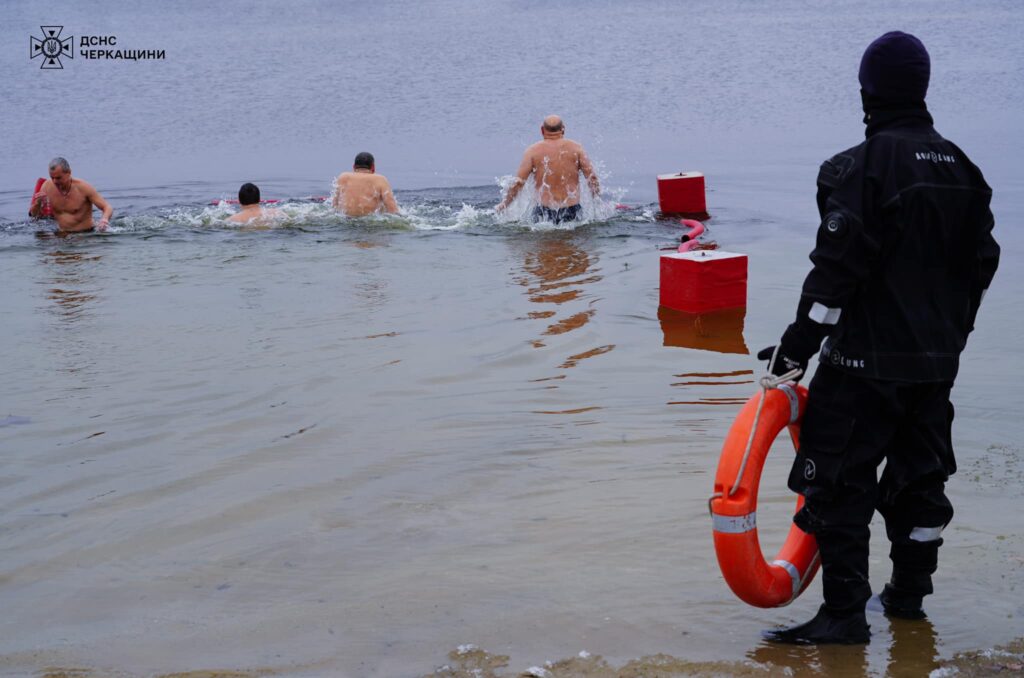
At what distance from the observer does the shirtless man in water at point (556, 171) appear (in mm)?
13914

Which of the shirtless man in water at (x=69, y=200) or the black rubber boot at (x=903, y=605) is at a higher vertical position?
the shirtless man in water at (x=69, y=200)

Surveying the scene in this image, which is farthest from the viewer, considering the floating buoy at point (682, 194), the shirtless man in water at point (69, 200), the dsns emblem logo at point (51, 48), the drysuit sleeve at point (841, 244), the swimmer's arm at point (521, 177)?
the dsns emblem logo at point (51, 48)

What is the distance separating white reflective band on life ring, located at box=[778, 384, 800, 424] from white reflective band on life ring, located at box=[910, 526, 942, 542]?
1.96 ft

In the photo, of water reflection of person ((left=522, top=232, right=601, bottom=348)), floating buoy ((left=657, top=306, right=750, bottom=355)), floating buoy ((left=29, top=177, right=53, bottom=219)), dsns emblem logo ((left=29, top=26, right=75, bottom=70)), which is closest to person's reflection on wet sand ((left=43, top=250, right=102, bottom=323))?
floating buoy ((left=29, top=177, right=53, bottom=219))

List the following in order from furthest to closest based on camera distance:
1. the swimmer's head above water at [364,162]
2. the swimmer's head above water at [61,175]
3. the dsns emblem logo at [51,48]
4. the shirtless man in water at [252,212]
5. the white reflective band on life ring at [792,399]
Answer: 1. the dsns emblem logo at [51,48]
2. the swimmer's head above water at [364,162]
3. the shirtless man in water at [252,212]
4. the swimmer's head above water at [61,175]
5. the white reflective band on life ring at [792,399]

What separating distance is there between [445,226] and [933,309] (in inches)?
441

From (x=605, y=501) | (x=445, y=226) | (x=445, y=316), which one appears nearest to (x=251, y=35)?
(x=445, y=226)

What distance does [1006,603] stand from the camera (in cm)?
420

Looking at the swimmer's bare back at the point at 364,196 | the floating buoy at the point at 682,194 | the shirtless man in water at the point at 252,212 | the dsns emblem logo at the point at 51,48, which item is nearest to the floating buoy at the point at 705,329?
the floating buoy at the point at 682,194

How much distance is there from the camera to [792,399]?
387cm

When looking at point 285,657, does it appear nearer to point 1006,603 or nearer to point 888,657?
point 888,657

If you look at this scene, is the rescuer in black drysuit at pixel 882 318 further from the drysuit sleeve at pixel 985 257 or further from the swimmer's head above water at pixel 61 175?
the swimmer's head above water at pixel 61 175

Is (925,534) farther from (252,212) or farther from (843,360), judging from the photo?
(252,212)

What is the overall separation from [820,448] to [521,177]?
10410mm
